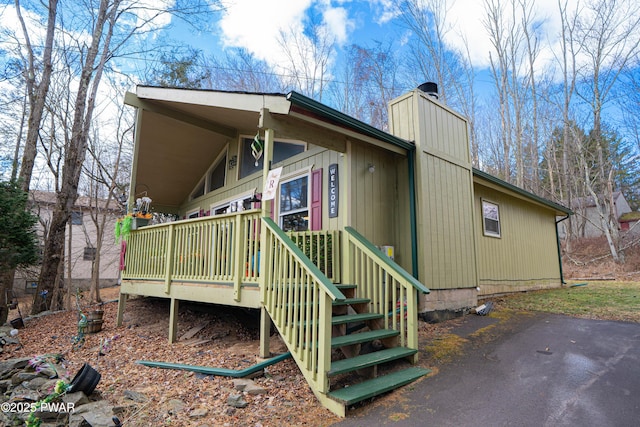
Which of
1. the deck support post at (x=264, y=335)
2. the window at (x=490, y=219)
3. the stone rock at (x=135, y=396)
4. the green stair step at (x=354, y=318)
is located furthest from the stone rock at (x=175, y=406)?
the window at (x=490, y=219)

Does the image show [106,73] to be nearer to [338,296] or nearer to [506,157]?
[338,296]

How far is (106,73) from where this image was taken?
11.3m

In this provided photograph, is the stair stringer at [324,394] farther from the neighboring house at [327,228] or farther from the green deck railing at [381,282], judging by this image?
the green deck railing at [381,282]

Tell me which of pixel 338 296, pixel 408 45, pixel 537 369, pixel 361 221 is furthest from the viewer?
pixel 408 45

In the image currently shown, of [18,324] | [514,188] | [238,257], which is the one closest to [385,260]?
[238,257]

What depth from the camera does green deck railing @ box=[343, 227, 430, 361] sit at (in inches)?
151

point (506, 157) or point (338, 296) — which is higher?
point (506, 157)

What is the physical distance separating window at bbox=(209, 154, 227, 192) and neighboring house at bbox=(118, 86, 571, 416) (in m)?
0.13

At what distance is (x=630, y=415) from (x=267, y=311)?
326 cm

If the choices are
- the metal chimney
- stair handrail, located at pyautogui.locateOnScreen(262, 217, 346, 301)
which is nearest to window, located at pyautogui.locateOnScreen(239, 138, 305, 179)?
the metal chimney

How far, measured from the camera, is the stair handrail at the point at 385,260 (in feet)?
12.4

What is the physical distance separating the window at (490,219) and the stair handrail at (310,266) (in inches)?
234

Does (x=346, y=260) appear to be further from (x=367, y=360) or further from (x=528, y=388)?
(x=528, y=388)

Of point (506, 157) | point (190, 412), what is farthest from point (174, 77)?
point (506, 157)
